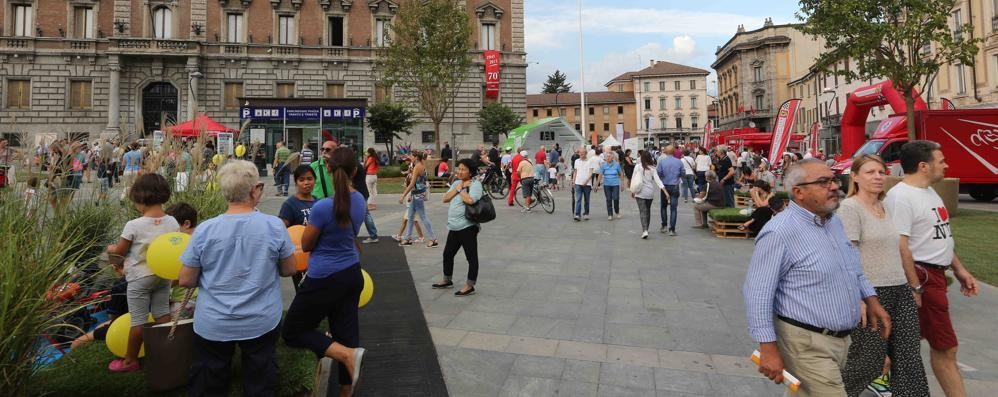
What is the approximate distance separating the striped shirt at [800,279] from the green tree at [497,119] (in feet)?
108

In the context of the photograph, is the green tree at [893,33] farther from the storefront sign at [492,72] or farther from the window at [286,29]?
the window at [286,29]

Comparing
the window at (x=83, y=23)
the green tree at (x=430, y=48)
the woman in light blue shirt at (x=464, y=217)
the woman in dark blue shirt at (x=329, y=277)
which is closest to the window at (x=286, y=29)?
the window at (x=83, y=23)

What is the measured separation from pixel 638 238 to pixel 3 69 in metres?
41.9

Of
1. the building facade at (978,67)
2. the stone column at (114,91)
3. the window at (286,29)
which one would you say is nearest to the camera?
the building facade at (978,67)

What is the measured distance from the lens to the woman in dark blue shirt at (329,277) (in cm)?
345

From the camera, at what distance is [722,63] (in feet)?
262

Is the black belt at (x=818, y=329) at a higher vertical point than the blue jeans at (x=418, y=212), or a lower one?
lower

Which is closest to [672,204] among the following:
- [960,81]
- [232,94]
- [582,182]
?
[582,182]

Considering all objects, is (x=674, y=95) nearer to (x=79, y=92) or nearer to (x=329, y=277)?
(x=79, y=92)

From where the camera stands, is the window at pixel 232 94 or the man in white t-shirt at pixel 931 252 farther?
the window at pixel 232 94

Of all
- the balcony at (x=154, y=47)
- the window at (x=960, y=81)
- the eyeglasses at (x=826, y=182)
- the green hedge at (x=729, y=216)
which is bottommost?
the green hedge at (x=729, y=216)

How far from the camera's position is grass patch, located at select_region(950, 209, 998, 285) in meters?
7.33

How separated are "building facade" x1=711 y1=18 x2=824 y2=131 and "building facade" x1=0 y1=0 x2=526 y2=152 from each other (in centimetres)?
4479

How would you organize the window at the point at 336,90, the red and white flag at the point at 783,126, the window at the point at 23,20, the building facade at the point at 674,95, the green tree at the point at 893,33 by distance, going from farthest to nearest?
the building facade at the point at 674,95 → the window at the point at 336,90 → the window at the point at 23,20 → the red and white flag at the point at 783,126 → the green tree at the point at 893,33
